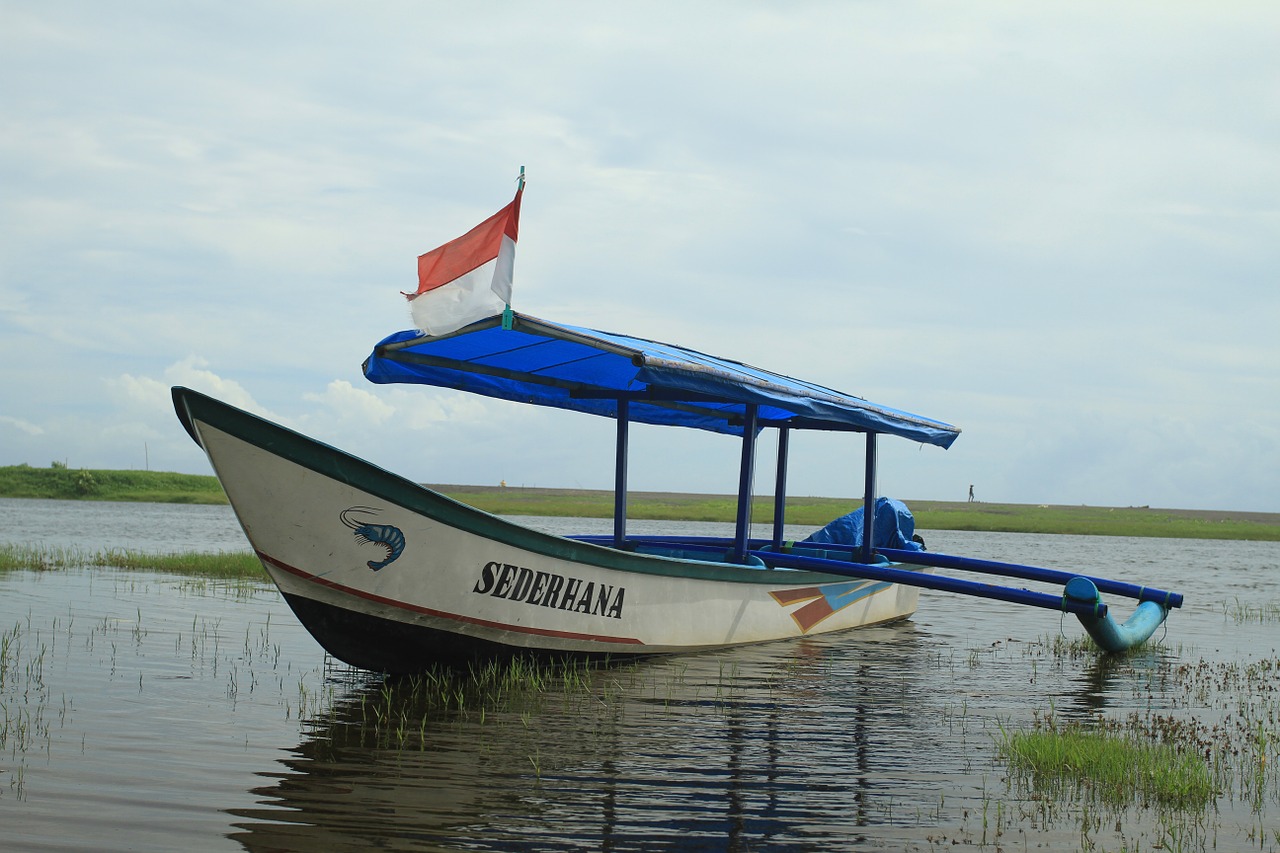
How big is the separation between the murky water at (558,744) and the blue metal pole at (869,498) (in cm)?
135

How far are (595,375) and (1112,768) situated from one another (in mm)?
6575

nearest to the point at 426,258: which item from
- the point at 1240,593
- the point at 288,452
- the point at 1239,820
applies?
the point at 288,452

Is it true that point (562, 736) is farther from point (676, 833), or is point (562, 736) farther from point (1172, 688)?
point (1172, 688)

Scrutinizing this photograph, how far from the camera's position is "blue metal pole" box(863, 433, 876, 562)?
49.3 feet

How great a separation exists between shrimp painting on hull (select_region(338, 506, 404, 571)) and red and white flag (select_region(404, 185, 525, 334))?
179cm

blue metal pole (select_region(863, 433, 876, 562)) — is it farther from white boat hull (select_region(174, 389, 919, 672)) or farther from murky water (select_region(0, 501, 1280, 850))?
white boat hull (select_region(174, 389, 919, 672))

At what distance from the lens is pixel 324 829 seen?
555 centimetres

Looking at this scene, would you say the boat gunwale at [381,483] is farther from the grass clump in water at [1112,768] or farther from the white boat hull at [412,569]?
the grass clump in water at [1112,768]

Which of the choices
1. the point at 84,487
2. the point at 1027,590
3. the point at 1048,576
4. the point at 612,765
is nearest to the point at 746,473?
the point at 1027,590

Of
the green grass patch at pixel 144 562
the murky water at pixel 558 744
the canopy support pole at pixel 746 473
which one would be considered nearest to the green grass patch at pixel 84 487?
the green grass patch at pixel 144 562

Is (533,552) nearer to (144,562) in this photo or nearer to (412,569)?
(412,569)

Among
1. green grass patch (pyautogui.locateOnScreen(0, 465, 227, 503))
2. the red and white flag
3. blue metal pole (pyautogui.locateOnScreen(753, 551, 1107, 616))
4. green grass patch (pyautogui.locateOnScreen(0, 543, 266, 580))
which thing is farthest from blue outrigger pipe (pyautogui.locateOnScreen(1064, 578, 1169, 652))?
green grass patch (pyautogui.locateOnScreen(0, 465, 227, 503))

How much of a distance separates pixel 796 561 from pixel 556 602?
3808mm

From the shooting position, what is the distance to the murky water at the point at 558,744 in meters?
5.66
